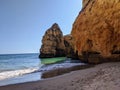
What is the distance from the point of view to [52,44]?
67.2 metres

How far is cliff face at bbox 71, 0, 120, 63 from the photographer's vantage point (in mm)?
19938

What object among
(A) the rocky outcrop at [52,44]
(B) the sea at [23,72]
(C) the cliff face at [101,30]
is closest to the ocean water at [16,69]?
(B) the sea at [23,72]

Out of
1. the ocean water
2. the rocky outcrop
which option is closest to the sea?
the ocean water

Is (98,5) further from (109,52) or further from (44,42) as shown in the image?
(44,42)

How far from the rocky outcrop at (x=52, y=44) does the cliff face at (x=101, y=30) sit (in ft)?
135

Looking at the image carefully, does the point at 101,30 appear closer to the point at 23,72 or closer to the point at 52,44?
the point at 23,72

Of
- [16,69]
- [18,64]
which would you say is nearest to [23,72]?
[16,69]

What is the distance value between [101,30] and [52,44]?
46.3m

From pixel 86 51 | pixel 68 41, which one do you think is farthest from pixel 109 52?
pixel 68 41

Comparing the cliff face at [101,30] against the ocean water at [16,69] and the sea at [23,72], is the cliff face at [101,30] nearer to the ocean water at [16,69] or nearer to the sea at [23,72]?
the sea at [23,72]

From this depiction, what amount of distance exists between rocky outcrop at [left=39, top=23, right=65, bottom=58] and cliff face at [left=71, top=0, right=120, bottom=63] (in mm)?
41128

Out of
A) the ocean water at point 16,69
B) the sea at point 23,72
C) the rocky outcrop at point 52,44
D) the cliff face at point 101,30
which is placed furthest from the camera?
the rocky outcrop at point 52,44

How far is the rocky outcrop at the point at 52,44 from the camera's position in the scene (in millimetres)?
66812

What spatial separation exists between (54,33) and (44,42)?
4308mm
